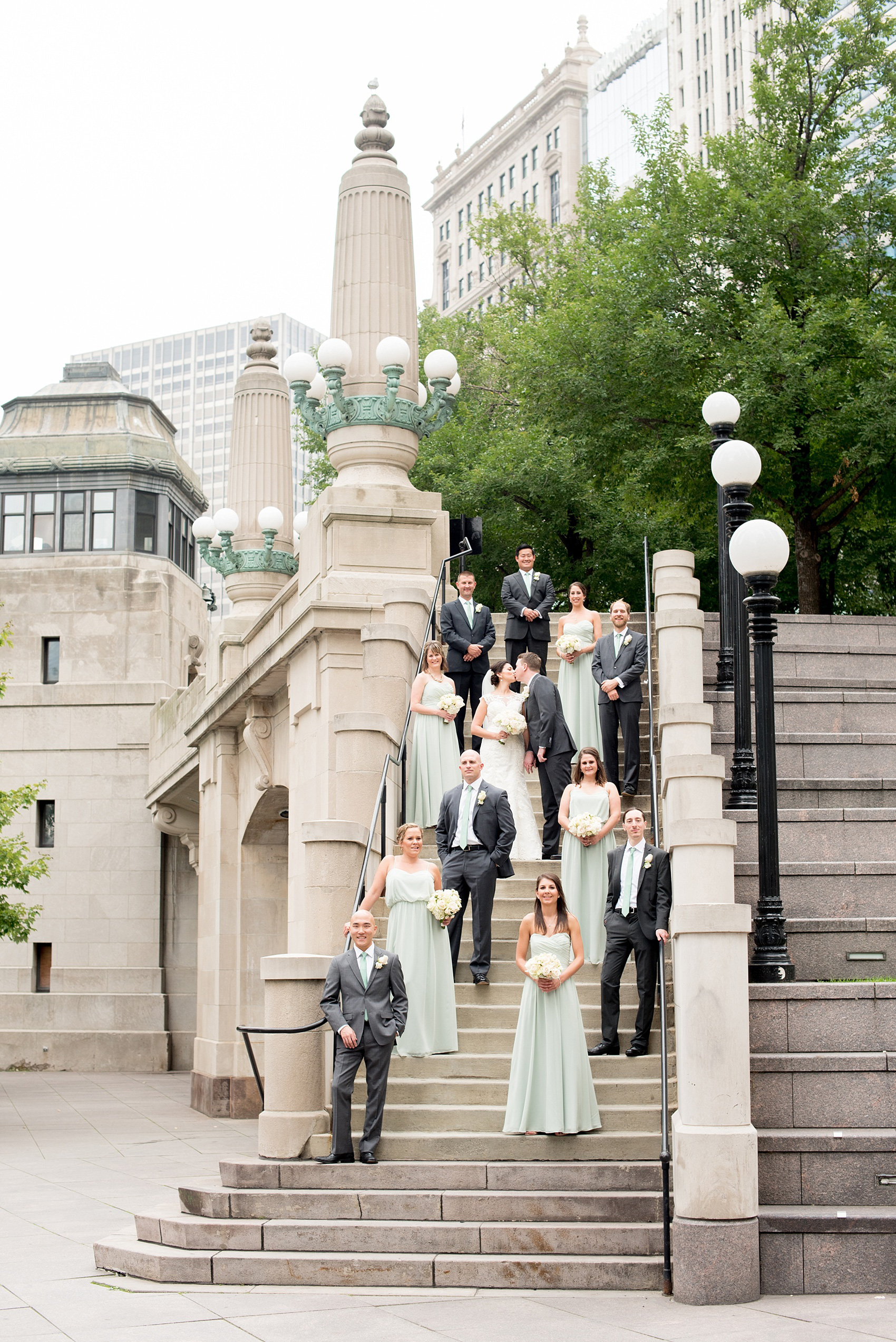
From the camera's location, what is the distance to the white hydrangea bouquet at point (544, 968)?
32.2 feet

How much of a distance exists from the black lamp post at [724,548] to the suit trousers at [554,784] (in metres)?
1.99

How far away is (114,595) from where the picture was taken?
123 feet

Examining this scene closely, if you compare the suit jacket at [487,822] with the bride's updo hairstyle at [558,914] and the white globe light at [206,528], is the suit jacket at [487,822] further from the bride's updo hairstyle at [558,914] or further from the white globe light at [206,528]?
the white globe light at [206,528]

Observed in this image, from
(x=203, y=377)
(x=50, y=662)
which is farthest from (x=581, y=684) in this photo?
(x=203, y=377)

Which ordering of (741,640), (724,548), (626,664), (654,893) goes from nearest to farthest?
1. (654,893)
2. (741,640)
3. (626,664)
4. (724,548)

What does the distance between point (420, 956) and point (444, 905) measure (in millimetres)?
419

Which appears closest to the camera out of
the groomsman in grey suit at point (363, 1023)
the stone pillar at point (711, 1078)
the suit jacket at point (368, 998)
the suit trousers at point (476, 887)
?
the stone pillar at point (711, 1078)

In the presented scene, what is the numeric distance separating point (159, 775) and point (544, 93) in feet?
256

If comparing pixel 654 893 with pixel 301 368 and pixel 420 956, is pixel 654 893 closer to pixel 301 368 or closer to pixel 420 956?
pixel 420 956

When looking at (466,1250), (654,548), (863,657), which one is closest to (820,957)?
(466,1250)

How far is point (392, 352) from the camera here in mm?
15383

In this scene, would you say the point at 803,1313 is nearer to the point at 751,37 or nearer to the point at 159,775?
the point at 159,775

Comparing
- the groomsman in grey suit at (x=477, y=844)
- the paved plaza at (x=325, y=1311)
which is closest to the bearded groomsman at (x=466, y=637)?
the groomsman in grey suit at (x=477, y=844)

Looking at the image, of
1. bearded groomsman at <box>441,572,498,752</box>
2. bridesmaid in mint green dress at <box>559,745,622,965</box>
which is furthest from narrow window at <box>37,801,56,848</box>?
bridesmaid in mint green dress at <box>559,745,622,965</box>
